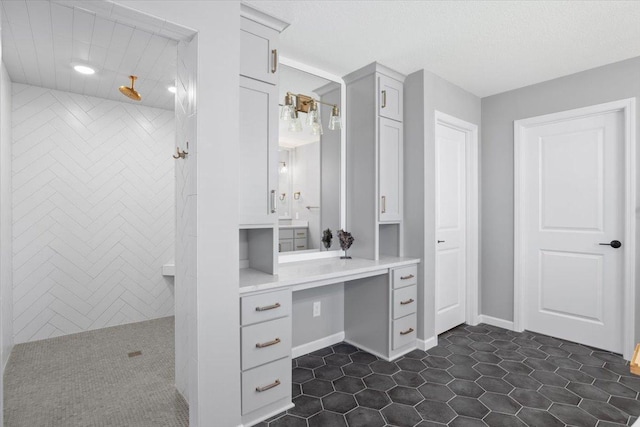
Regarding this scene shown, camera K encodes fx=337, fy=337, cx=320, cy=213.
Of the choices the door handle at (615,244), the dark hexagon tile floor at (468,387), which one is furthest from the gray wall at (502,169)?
the door handle at (615,244)

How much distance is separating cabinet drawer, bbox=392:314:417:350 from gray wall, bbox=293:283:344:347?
609 mm

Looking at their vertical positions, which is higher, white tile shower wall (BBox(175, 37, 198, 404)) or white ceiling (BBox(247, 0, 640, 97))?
white ceiling (BBox(247, 0, 640, 97))

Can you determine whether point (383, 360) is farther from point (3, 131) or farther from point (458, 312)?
point (3, 131)

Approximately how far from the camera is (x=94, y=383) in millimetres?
2490

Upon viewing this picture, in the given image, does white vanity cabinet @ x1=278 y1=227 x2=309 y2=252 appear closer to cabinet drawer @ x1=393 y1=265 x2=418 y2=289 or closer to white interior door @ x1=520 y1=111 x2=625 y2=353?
cabinet drawer @ x1=393 y1=265 x2=418 y2=289

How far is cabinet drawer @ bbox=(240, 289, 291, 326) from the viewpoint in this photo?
Answer: 2.04 m

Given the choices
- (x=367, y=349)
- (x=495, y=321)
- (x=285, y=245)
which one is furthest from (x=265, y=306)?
(x=495, y=321)

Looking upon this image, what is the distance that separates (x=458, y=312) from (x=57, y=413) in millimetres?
3564

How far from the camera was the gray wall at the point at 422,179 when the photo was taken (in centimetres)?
313

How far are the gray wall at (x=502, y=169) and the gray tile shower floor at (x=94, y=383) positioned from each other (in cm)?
330

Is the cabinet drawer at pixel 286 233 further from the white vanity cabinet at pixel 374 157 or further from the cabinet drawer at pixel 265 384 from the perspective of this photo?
the cabinet drawer at pixel 265 384

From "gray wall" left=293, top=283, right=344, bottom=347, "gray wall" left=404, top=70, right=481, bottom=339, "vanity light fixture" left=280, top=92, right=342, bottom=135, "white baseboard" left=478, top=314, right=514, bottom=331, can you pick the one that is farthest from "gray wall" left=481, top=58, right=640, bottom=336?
"vanity light fixture" left=280, top=92, right=342, bottom=135

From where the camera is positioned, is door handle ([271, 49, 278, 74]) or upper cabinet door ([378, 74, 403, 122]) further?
upper cabinet door ([378, 74, 403, 122])

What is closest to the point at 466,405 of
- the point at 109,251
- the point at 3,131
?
the point at 109,251
